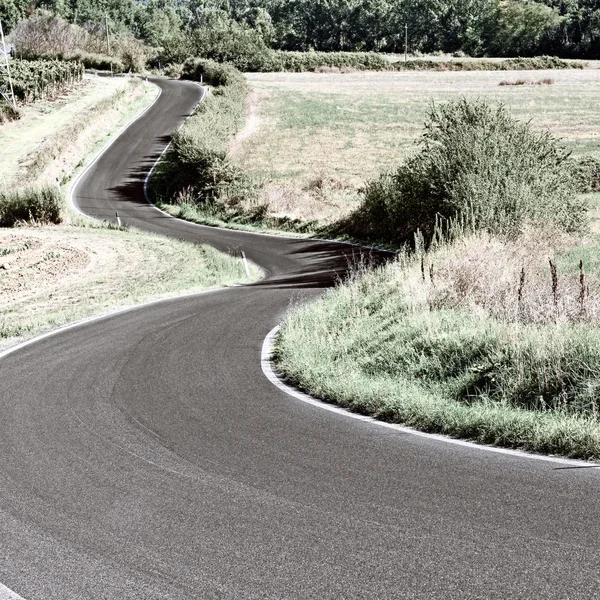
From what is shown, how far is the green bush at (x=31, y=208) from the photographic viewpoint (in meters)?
38.3

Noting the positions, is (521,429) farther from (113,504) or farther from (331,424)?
(113,504)

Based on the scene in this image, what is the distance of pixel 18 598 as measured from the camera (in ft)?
17.7

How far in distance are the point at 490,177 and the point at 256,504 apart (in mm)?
17040

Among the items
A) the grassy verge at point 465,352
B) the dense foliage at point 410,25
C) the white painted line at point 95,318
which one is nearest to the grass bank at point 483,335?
the grassy verge at point 465,352

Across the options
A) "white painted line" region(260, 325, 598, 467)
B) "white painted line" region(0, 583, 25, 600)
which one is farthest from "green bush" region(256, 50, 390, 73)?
"white painted line" region(0, 583, 25, 600)

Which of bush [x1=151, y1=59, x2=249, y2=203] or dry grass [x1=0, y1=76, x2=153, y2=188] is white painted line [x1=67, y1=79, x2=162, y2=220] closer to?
dry grass [x1=0, y1=76, x2=153, y2=188]

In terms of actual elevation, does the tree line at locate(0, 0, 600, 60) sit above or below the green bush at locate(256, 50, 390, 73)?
above

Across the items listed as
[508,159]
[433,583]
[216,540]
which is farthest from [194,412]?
[508,159]

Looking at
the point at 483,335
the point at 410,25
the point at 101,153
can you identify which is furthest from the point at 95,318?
the point at 410,25

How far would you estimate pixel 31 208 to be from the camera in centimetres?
3856

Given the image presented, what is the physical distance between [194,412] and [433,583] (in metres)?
5.21

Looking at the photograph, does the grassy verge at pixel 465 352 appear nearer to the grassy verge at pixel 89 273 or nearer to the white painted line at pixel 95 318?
the white painted line at pixel 95 318

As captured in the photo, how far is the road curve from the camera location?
17.1ft

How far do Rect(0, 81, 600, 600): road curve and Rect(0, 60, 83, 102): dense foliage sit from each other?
214 feet
